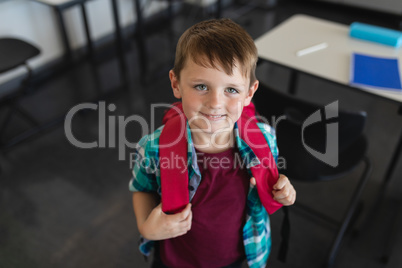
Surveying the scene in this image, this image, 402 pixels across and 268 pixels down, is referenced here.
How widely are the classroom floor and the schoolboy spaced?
0.41m

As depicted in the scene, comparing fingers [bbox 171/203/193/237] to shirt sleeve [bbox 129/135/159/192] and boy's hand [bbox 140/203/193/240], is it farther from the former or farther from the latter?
shirt sleeve [bbox 129/135/159/192]

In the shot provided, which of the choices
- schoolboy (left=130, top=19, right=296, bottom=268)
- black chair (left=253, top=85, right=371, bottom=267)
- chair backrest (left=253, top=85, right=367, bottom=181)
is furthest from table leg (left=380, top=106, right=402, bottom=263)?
schoolboy (left=130, top=19, right=296, bottom=268)

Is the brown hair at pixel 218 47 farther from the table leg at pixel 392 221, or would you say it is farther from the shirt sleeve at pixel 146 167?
the table leg at pixel 392 221

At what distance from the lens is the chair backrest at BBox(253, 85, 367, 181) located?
1237 mm

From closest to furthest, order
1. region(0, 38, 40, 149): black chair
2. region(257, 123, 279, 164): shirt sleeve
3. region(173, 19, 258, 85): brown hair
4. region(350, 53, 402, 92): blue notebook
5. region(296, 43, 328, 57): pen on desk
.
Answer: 1. region(173, 19, 258, 85): brown hair
2. region(257, 123, 279, 164): shirt sleeve
3. region(350, 53, 402, 92): blue notebook
4. region(296, 43, 328, 57): pen on desk
5. region(0, 38, 40, 149): black chair

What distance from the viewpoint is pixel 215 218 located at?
0.95 meters

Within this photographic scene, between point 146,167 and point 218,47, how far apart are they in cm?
37

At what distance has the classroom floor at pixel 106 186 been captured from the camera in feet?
5.70

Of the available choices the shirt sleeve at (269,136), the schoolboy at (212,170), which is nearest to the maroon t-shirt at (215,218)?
the schoolboy at (212,170)

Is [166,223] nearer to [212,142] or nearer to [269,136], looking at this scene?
[212,142]

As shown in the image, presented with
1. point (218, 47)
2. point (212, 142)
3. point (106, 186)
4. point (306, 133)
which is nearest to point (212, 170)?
point (212, 142)

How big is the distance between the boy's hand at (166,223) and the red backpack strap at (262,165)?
195mm

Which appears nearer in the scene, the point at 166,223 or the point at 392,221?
the point at 166,223

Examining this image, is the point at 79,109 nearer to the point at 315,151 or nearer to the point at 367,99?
the point at 315,151
